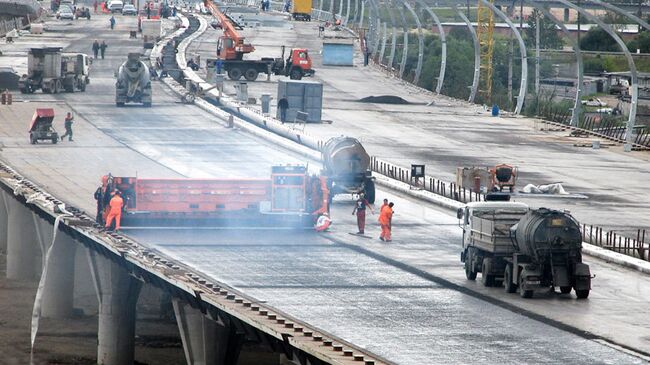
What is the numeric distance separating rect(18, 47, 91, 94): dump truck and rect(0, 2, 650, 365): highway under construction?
308cm

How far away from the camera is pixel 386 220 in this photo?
50.7 meters

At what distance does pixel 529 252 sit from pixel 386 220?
1088cm

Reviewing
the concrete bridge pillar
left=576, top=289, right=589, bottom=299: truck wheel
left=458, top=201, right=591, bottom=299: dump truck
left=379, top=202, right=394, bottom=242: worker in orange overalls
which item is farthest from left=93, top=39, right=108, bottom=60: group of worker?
left=576, top=289, right=589, bottom=299: truck wheel

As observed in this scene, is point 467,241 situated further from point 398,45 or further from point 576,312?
point 398,45

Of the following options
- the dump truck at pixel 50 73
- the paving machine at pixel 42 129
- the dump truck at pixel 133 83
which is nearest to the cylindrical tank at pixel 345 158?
the paving machine at pixel 42 129

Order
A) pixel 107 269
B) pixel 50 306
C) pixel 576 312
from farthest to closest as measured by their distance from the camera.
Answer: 1. pixel 50 306
2. pixel 107 269
3. pixel 576 312

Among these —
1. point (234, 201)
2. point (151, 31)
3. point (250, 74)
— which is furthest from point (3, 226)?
point (151, 31)

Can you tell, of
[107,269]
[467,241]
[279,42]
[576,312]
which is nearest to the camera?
[576,312]

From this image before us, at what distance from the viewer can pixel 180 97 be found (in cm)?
10188

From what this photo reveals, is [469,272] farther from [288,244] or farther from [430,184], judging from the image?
[430,184]

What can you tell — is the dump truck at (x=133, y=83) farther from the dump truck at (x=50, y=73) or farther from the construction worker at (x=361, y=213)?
the construction worker at (x=361, y=213)

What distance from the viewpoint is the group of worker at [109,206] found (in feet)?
162

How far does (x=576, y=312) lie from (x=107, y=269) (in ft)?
→ 51.9

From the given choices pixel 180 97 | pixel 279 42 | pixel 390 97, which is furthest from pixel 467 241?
pixel 279 42
